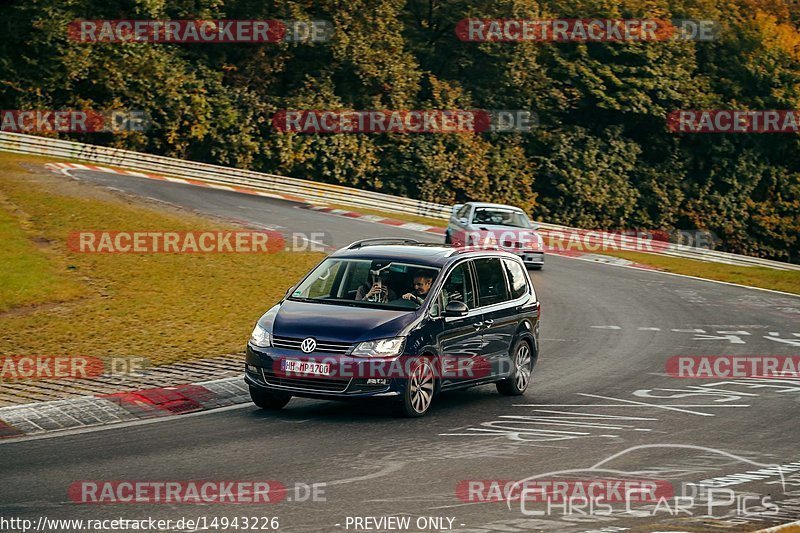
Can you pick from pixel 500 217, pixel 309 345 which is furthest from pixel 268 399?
pixel 500 217

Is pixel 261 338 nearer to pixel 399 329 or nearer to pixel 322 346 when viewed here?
pixel 322 346

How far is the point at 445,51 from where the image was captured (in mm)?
57344

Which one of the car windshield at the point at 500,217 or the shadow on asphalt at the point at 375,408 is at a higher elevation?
the car windshield at the point at 500,217

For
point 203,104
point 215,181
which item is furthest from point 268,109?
point 215,181

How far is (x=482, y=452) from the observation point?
1121 centimetres

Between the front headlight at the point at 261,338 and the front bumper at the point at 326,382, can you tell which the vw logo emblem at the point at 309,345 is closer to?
the front bumper at the point at 326,382

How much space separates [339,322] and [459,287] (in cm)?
205

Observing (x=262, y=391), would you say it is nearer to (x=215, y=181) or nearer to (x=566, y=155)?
(x=215, y=181)

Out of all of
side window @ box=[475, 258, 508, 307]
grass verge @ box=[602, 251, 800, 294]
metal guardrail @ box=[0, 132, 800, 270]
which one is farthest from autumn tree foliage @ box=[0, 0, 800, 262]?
side window @ box=[475, 258, 508, 307]

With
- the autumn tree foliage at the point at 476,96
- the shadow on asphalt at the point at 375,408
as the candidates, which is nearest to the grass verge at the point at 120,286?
the shadow on asphalt at the point at 375,408

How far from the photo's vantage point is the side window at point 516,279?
1533cm

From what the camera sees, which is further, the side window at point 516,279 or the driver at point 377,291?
the side window at point 516,279

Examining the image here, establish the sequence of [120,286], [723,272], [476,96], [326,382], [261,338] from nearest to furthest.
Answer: [326,382], [261,338], [120,286], [723,272], [476,96]

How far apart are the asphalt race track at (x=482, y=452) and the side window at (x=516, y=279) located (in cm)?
134
